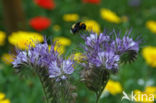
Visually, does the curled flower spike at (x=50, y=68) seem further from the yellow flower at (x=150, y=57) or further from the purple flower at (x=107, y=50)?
the yellow flower at (x=150, y=57)

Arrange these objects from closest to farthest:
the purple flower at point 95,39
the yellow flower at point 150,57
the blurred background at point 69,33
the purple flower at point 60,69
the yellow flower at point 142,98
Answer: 1. the purple flower at point 60,69
2. the purple flower at point 95,39
3. the yellow flower at point 142,98
4. the blurred background at point 69,33
5. the yellow flower at point 150,57

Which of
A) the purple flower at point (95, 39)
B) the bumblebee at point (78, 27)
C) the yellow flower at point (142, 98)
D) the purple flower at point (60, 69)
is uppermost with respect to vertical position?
the bumblebee at point (78, 27)

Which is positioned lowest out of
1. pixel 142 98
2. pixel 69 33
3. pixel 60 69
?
pixel 142 98

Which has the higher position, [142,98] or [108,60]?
[108,60]

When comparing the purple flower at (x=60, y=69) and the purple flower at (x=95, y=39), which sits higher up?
the purple flower at (x=95, y=39)

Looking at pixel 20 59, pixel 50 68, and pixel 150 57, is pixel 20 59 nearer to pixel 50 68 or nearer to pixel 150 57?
pixel 50 68

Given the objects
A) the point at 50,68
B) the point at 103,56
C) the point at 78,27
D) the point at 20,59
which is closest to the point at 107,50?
the point at 103,56

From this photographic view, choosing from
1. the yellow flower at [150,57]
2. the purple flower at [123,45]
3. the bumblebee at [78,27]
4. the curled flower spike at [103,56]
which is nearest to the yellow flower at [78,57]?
the curled flower spike at [103,56]
